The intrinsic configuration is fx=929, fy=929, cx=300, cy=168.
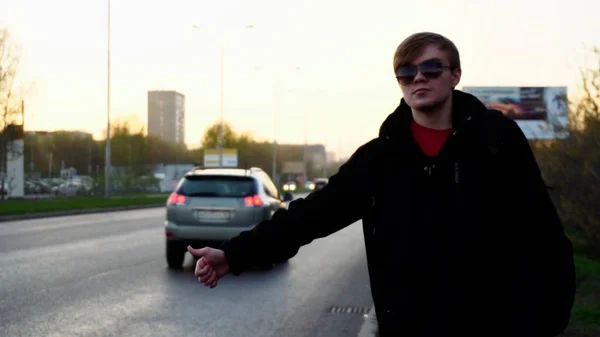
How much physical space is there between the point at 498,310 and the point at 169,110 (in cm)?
18364

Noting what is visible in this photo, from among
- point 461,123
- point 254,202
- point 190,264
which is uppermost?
point 461,123

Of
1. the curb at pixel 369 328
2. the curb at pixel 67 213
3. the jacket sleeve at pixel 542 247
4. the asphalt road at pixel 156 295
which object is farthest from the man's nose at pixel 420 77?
the curb at pixel 67 213

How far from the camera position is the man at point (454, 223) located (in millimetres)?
2654

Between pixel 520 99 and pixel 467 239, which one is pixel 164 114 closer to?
pixel 520 99

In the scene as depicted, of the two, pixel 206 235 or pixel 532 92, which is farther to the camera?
pixel 532 92

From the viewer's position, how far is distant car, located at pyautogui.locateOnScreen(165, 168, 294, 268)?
14.8m

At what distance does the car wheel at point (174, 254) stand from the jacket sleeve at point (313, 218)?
11.8 meters

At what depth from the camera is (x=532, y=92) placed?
5262 centimetres

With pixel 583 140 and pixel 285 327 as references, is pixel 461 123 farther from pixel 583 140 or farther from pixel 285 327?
pixel 583 140

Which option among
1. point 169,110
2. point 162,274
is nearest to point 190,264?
point 162,274

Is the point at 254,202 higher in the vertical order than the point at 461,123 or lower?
lower

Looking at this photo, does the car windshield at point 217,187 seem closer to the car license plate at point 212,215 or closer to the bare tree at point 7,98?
the car license plate at point 212,215

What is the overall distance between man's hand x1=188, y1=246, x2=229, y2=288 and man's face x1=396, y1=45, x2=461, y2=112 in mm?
831

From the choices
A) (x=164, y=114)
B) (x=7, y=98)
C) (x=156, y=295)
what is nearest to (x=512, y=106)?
(x=7, y=98)
